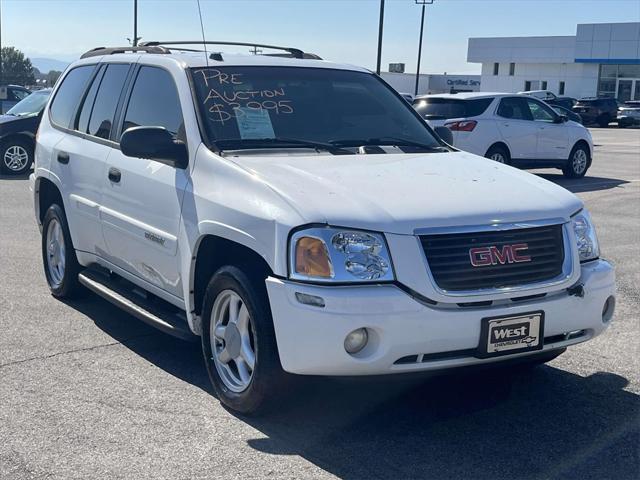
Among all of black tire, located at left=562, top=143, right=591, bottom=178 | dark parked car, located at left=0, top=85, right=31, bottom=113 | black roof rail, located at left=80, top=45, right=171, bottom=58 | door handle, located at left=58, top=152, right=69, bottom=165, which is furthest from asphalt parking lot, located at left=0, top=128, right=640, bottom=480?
dark parked car, located at left=0, top=85, right=31, bottom=113

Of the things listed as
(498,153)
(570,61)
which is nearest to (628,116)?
(570,61)

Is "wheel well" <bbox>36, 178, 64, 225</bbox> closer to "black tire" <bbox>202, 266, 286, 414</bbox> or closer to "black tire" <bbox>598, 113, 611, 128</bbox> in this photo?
"black tire" <bbox>202, 266, 286, 414</bbox>

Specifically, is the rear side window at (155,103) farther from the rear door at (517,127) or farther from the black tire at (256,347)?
the rear door at (517,127)

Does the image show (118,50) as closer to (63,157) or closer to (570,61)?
(63,157)

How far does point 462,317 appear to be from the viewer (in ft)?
14.0

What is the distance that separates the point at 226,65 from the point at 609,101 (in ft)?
145

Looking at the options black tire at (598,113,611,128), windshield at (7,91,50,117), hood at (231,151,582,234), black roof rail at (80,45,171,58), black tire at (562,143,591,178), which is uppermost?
black roof rail at (80,45,171,58)

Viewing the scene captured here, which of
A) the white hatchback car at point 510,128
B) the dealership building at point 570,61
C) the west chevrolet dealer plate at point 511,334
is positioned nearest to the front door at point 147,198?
the west chevrolet dealer plate at point 511,334

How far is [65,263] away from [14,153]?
11.0m

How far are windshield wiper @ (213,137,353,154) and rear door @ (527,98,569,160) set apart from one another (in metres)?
12.8

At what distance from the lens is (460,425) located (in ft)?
15.4

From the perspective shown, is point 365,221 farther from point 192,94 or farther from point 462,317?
point 192,94

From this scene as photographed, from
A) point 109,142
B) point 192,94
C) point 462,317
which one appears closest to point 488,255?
point 462,317

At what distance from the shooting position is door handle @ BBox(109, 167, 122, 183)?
5934 mm
